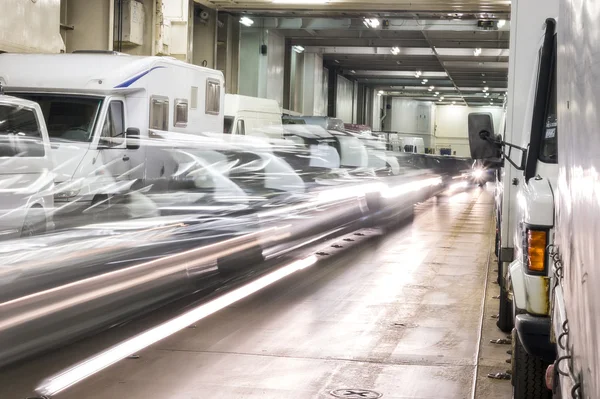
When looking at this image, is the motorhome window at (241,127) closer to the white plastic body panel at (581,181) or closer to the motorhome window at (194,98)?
the motorhome window at (194,98)

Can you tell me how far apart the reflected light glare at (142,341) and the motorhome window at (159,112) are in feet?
14.8

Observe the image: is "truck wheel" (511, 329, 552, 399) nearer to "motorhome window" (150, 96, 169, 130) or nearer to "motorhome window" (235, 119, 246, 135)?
"motorhome window" (150, 96, 169, 130)

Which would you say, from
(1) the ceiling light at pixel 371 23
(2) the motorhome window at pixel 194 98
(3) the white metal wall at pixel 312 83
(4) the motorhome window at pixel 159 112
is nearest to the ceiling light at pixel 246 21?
(1) the ceiling light at pixel 371 23

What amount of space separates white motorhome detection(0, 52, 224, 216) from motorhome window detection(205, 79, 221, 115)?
4.70 feet

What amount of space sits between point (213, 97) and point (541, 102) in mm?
11253

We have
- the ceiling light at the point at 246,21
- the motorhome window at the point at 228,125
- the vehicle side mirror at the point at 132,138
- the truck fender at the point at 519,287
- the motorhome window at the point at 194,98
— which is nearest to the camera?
the truck fender at the point at 519,287

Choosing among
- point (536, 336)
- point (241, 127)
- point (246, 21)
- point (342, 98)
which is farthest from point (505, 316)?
point (342, 98)

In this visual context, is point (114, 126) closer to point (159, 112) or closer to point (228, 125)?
point (159, 112)

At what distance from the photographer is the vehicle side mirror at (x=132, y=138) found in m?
13.6

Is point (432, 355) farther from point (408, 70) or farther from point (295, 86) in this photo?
point (408, 70)

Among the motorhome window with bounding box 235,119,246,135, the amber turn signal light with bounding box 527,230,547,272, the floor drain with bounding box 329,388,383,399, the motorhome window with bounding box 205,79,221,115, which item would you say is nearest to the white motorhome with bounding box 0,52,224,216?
the motorhome window with bounding box 205,79,221,115

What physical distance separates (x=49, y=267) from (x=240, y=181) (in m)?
5.68

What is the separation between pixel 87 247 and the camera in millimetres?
7484

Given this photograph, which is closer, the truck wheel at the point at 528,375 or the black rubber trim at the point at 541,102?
the truck wheel at the point at 528,375
